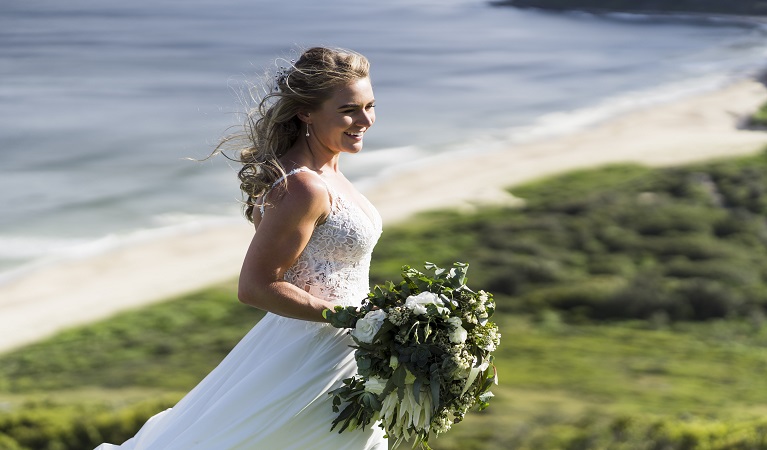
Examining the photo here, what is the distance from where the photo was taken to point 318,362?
127 inches

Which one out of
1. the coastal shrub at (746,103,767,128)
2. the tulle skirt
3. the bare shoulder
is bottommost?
the coastal shrub at (746,103,767,128)

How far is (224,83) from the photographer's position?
33.4 m

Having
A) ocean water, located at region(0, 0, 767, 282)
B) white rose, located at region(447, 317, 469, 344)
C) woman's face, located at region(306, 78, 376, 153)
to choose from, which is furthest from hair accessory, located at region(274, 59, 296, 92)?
ocean water, located at region(0, 0, 767, 282)

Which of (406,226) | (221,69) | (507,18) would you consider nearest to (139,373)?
(406,226)

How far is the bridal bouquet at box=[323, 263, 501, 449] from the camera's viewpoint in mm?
3051

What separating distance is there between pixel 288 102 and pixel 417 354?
0.76m

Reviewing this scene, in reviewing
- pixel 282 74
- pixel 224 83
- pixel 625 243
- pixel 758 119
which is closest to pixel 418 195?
pixel 625 243

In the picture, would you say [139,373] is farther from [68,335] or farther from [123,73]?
[123,73]

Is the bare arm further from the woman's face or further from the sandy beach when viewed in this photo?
the sandy beach

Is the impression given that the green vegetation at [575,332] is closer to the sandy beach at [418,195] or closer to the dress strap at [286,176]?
the sandy beach at [418,195]

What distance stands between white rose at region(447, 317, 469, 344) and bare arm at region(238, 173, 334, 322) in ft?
1.26

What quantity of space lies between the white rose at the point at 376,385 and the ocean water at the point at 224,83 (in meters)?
12.0

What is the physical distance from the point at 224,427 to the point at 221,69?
32.5 meters

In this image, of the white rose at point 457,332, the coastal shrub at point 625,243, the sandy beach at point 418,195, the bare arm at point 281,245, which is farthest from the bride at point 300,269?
the coastal shrub at point 625,243
